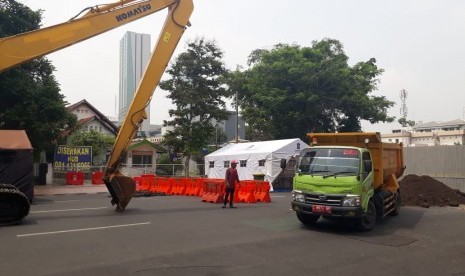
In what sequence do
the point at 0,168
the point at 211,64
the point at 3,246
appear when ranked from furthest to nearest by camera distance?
the point at 211,64 → the point at 0,168 → the point at 3,246

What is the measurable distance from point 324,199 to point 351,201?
2.22ft

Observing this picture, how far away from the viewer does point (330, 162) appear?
11008 mm

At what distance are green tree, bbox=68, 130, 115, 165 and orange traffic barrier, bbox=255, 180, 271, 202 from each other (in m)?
25.6

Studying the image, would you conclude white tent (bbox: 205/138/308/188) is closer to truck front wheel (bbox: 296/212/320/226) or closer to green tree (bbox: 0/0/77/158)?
green tree (bbox: 0/0/77/158)

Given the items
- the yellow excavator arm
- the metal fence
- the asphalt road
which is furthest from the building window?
the asphalt road

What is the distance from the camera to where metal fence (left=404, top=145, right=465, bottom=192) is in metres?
21.5

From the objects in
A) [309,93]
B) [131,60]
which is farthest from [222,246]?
[309,93]

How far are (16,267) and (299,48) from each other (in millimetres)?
37884

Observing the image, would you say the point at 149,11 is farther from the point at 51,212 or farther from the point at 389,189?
the point at 389,189

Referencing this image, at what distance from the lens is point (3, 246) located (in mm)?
8391

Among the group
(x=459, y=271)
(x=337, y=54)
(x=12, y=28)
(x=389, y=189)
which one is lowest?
(x=459, y=271)

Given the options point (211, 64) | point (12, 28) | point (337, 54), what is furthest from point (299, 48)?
point (12, 28)

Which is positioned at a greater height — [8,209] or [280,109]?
[280,109]

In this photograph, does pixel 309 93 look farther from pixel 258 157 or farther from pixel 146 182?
pixel 146 182
